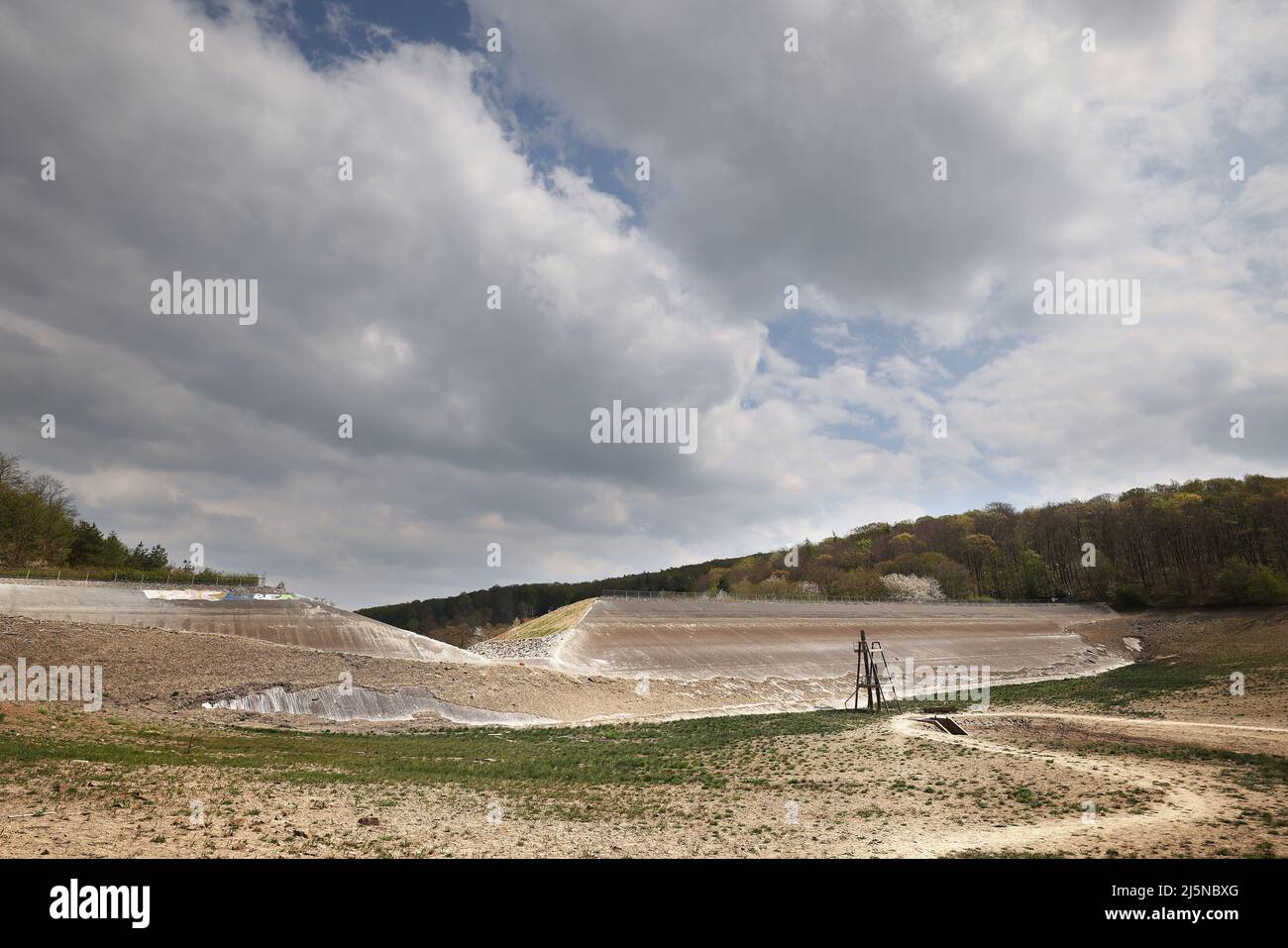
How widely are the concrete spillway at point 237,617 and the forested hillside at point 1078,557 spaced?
228 ft

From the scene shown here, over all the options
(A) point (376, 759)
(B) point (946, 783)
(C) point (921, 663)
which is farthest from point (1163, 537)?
(A) point (376, 759)

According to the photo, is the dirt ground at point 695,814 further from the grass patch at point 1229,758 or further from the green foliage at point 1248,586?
the green foliage at point 1248,586

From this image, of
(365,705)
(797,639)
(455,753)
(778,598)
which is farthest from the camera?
(778,598)

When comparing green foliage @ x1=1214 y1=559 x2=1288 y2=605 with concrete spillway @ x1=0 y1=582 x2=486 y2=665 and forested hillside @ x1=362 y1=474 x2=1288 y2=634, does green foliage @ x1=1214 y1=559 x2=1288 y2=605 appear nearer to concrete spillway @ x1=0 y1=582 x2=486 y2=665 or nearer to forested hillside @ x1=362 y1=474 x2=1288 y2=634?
forested hillside @ x1=362 y1=474 x2=1288 y2=634

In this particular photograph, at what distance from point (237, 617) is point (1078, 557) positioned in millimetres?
137083

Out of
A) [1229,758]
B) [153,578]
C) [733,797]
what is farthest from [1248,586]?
[153,578]

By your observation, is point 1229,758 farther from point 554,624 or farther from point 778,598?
point 778,598

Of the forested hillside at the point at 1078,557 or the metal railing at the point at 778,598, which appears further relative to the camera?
the forested hillside at the point at 1078,557

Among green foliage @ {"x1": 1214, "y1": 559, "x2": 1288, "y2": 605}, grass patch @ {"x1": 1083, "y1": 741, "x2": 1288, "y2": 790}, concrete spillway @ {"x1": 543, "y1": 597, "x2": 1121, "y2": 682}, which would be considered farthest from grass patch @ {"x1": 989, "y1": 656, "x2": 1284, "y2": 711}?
green foliage @ {"x1": 1214, "y1": 559, "x2": 1288, "y2": 605}

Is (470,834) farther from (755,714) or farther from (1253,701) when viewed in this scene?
(1253,701)

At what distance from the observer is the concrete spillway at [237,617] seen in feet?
124

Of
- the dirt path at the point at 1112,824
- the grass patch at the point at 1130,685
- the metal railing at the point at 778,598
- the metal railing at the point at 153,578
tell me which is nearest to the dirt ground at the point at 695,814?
the dirt path at the point at 1112,824

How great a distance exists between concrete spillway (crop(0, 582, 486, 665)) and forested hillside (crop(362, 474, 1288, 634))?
69.6 meters

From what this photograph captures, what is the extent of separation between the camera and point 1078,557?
122750 millimetres
